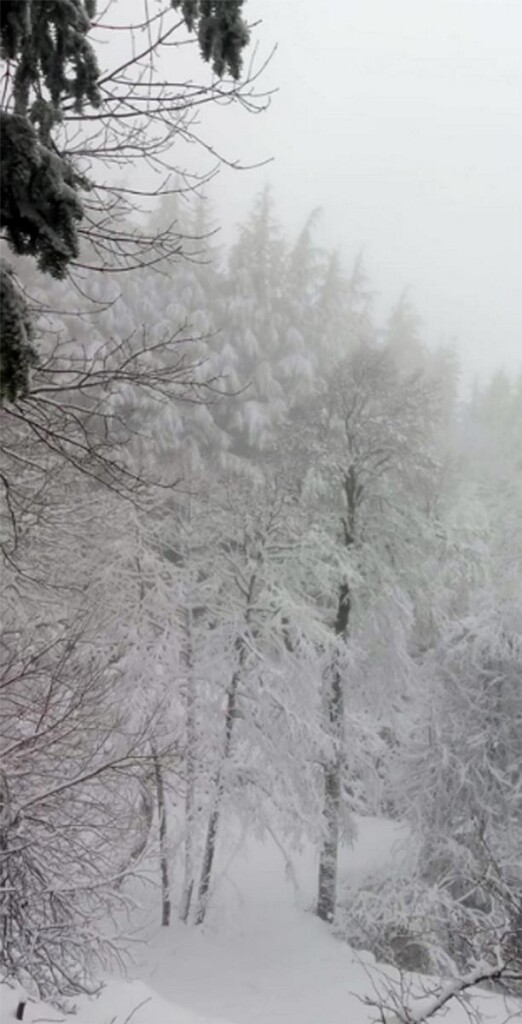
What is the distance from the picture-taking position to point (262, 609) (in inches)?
485

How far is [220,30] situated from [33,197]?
1133 mm

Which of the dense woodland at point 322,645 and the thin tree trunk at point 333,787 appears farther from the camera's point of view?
the thin tree trunk at point 333,787

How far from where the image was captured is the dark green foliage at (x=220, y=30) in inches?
114

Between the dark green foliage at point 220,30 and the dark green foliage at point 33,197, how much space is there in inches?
33.1

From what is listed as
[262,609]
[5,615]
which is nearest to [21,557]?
[5,615]

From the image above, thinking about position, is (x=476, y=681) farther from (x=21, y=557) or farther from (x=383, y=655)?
(x=21, y=557)

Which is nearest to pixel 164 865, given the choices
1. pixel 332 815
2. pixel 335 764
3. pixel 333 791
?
pixel 332 815

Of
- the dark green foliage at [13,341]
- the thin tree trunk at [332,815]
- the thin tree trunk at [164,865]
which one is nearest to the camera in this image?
the dark green foliage at [13,341]

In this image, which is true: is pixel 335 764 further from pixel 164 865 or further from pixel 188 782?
pixel 164 865

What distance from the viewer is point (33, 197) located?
245 centimetres

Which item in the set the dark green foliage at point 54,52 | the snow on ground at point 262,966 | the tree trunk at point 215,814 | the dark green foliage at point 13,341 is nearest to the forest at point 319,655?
the tree trunk at point 215,814

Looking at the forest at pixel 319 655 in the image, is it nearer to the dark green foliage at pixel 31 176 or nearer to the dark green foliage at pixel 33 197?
the dark green foliage at pixel 31 176

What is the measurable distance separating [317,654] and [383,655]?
142 centimetres

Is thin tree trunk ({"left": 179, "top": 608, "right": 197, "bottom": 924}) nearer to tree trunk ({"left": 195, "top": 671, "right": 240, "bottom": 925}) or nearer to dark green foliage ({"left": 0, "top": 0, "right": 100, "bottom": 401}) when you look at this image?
tree trunk ({"left": 195, "top": 671, "right": 240, "bottom": 925})
